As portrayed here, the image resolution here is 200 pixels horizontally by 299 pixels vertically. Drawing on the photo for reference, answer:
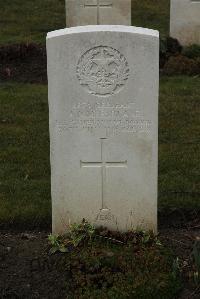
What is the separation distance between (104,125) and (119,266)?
0.96 m

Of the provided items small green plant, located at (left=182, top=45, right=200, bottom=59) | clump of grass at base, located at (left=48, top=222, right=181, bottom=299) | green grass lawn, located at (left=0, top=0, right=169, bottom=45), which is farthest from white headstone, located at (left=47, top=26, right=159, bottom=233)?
green grass lawn, located at (left=0, top=0, right=169, bottom=45)

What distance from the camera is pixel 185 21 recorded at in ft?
38.9

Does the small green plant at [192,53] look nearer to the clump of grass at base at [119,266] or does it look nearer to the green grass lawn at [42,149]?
the green grass lawn at [42,149]

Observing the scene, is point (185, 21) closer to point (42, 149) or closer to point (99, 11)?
point (99, 11)

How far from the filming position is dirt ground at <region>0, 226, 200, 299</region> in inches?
185

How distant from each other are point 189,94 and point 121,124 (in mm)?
4405

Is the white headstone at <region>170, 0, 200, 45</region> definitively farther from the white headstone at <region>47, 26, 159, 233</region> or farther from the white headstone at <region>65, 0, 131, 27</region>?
the white headstone at <region>47, 26, 159, 233</region>

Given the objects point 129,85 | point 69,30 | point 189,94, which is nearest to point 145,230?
point 129,85

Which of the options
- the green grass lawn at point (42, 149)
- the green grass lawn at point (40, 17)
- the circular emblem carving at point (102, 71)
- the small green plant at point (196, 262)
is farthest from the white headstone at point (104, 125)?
the green grass lawn at point (40, 17)

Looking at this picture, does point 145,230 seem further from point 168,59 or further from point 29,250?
point 168,59

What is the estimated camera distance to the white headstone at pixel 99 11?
11.8 metres

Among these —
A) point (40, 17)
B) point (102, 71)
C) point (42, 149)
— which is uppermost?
point (40, 17)

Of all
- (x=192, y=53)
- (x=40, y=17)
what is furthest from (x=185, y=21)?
(x=40, y=17)

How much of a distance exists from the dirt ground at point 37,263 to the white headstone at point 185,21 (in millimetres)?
Result: 6736
